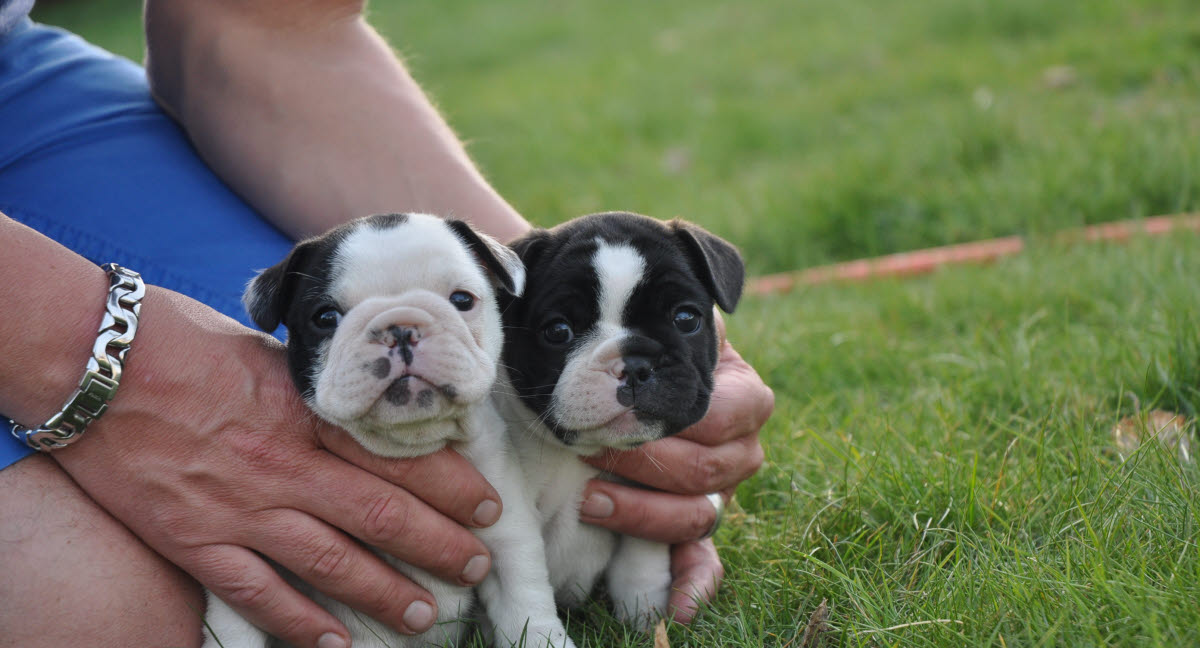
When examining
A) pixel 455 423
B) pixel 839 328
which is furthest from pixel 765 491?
pixel 839 328

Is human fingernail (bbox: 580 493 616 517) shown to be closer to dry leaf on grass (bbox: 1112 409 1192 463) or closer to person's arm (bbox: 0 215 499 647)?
person's arm (bbox: 0 215 499 647)

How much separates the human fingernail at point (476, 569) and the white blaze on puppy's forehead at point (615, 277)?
2.11ft

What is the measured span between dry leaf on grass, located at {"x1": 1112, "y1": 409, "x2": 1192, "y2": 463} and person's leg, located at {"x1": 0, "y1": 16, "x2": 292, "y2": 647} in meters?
2.44

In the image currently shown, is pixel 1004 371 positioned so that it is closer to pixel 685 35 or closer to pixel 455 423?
pixel 455 423

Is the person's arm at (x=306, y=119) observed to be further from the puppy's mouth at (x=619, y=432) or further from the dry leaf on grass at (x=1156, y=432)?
the dry leaf on grass at (x=1156, y=432)

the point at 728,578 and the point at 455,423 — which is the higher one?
the point at 455,423

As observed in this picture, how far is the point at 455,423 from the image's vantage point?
2305 mm

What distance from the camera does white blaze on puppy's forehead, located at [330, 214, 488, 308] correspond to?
2.22m

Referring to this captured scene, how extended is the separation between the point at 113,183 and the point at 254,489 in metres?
1.30

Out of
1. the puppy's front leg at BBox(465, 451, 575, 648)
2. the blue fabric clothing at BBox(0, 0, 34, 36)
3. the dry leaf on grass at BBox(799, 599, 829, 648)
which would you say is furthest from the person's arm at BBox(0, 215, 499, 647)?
the blue fabric clothing at BBox(0, 0, 34, 36)

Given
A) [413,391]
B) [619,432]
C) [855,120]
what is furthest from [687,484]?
[855,120]

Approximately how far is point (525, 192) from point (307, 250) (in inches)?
194

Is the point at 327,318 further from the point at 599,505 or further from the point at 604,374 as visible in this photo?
the point at 599,505

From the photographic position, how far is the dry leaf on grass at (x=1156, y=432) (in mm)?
2667
